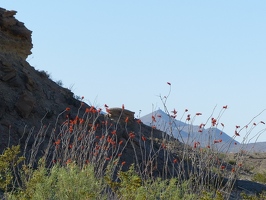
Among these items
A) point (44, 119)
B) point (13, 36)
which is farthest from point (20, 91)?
point (13, 36)

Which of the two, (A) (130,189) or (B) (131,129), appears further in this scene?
(B) (131,129)

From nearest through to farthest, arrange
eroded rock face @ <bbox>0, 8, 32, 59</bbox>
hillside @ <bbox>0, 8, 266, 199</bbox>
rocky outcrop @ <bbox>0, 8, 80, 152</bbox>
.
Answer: hillside @ <bbox>0, 8, 266, 199</bbox>
rocky outcrop @ <bbox>0, 8, 80, 152</bbox>
eroded rock face @ <bbox>0, 8, 32, 59</bbox>

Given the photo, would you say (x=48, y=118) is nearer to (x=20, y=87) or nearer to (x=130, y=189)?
(x=20, y=87)

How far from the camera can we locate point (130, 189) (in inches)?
287

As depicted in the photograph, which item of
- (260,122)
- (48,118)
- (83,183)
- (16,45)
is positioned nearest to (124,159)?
(48,118)

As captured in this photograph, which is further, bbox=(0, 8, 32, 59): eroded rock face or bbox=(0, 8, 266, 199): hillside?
bbox=(0, 8, 32, 59): eroded rock face

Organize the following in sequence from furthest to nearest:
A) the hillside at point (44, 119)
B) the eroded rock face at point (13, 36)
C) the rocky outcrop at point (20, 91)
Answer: the eroded rock face at point (13, 36) < the rocky outcrop at point (20, 91) < the hillside at point (44, 119)

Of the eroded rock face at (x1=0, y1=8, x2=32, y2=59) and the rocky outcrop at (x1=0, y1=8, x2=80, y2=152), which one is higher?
the eroded rock face at (x1=0, y1=8, x2=32, y2=59)

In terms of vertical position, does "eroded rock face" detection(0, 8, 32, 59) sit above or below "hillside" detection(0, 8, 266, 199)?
above

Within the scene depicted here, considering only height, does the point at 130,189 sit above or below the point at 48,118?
below

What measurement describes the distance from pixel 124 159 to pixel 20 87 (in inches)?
154

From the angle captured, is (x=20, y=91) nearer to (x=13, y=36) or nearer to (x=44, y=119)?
(x=44, y=119)

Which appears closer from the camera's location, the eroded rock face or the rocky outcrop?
the rocky outcrop

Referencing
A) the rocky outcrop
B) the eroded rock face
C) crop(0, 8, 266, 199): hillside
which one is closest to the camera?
crop(0, 8, 266, 199): hillside
